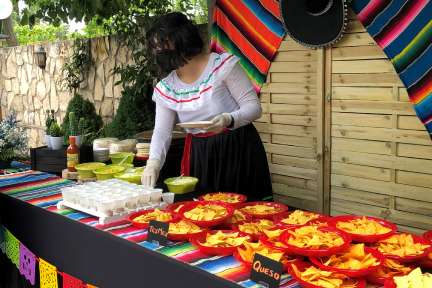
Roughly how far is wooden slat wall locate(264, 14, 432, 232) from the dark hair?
181cm

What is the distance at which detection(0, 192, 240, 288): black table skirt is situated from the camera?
5.43 feet

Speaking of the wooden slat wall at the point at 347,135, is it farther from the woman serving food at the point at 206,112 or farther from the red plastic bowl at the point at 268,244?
the red plastic bowl at the point at 268,244

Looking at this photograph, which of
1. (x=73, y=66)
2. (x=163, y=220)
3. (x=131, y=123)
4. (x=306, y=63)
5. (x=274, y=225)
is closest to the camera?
(x=274, y=225)

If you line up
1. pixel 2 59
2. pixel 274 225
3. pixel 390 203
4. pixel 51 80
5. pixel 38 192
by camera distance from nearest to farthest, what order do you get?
pixel 274 225
pixel 38 192
pixel 390 203
pixel 51 80
pixel 2 59

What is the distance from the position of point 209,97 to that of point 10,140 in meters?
1.42

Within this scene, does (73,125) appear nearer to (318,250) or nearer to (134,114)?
(318,250)

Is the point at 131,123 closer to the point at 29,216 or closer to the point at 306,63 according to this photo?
the point at 306,63

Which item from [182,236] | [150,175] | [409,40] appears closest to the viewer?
[182,236]

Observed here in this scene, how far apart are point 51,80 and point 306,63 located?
5.94m

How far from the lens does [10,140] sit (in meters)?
3.28

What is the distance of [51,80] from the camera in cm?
896

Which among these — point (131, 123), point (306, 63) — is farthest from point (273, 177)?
point (131, 123)

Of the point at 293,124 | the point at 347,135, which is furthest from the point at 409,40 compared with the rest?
the point at 293,124

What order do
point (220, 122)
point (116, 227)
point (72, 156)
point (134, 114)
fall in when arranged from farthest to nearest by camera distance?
point (134, 114), point (72, 156), point (220, 122), point (116, 227)
